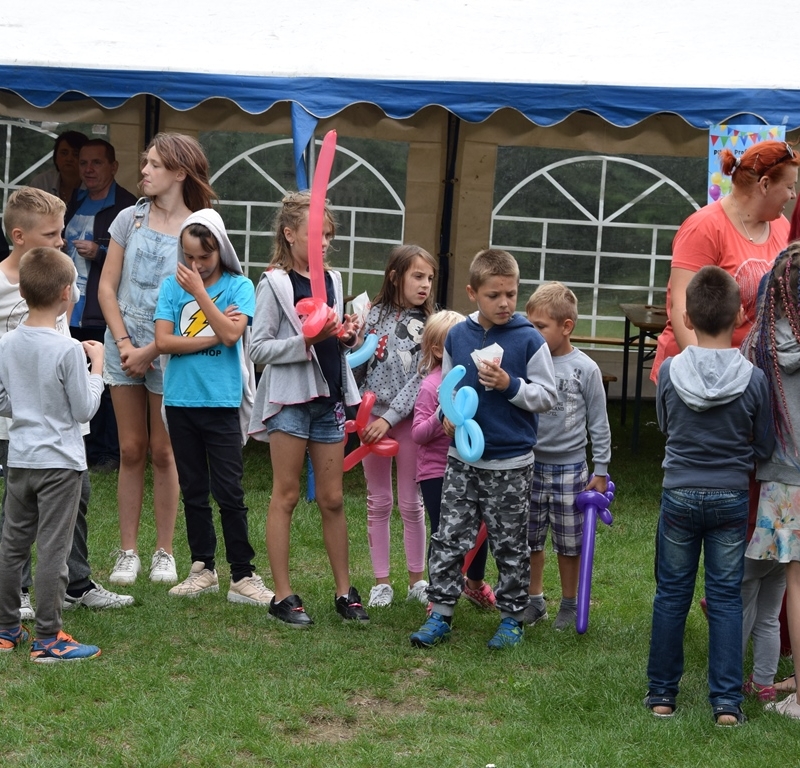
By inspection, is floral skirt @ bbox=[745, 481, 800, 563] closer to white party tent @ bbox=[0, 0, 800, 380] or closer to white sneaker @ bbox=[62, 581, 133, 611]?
white sneaker @ bbox=[62, 581, 133, 611]

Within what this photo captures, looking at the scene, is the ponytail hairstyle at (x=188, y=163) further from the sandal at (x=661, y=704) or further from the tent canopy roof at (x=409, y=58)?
the sandal at (x=661, y=704)

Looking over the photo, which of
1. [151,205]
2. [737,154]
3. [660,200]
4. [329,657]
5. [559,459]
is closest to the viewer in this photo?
[329,657]

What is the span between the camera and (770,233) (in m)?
4.10

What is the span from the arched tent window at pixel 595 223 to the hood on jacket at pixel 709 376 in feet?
21.6

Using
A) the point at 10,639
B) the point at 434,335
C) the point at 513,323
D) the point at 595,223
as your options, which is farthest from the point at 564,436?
the point at 595,223

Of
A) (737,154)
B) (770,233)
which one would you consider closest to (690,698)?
(770,233)

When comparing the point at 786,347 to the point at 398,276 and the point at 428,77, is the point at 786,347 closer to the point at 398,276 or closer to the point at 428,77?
the point at 398,276

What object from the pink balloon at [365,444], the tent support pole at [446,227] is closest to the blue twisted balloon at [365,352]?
the pink balloon at [365,444]

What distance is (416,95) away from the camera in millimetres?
6332

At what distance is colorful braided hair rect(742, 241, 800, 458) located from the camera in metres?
3.48

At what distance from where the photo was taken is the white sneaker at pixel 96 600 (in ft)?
14.4

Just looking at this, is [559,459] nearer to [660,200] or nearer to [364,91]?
[364,91]

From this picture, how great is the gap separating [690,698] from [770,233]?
164cm

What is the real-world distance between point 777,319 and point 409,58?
365 cm
